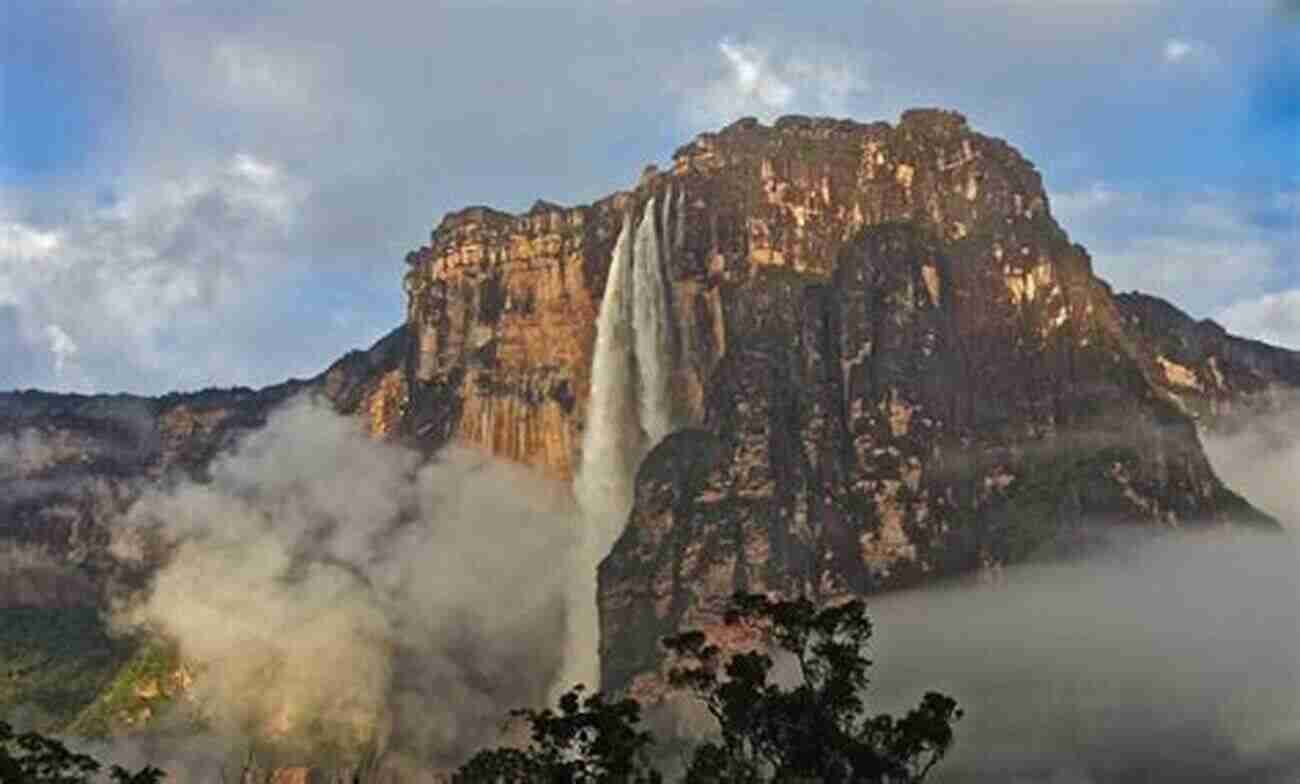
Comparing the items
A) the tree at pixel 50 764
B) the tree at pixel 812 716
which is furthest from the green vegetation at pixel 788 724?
the tree at pixel 50 764

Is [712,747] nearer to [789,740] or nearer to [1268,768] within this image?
[789,740]

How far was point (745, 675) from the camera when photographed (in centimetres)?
10144

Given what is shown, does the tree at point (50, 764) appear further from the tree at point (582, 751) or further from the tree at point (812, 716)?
the tree at point (812, 716)

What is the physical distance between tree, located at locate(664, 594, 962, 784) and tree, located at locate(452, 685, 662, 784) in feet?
10.7

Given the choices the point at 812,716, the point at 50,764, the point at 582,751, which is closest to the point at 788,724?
the point at 812,716

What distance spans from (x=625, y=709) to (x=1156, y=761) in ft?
351

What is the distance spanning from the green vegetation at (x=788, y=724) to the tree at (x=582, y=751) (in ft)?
0.28

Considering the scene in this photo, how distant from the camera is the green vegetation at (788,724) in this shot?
99.1m

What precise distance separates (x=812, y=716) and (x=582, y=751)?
12.3m

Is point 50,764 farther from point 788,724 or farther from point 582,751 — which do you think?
point 788,724

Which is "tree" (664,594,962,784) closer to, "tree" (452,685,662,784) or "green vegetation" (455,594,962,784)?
"green vegetation" (455,594,962,784)

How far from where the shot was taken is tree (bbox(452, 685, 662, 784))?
9906 centimetres

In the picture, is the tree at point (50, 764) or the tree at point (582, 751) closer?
the tree at point (582, 751)

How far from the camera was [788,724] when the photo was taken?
100188mm
